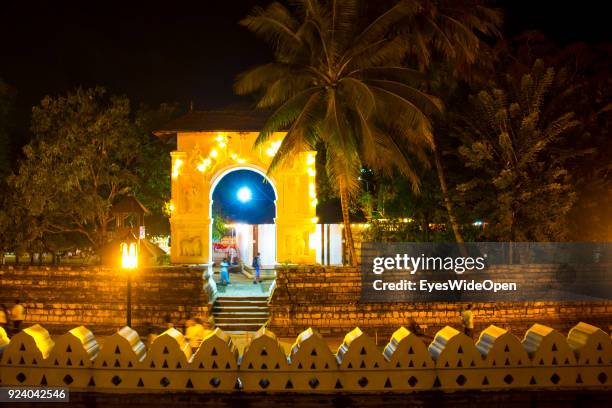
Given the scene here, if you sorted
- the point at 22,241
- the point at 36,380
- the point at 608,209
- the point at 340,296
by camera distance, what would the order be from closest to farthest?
1. the point at 36,380
2. the point at 340,296
3. the point at 608,209
4. the point at 22,241

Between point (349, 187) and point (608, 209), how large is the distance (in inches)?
342

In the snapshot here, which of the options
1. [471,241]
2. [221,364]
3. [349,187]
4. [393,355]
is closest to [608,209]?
[471,241]

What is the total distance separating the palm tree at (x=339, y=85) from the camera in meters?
14.0

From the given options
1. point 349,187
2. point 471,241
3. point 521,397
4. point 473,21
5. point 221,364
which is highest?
point 473,21

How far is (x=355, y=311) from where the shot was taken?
1400 cm

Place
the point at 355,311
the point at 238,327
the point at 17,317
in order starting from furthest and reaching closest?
1. the point at 238,327
2. the point at 355,311
3. the point at 17,317

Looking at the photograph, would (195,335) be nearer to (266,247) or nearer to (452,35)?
(452,35)

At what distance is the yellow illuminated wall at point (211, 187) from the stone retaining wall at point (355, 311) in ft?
8.60

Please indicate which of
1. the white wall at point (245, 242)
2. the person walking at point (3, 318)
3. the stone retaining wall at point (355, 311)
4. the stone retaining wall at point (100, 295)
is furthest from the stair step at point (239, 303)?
the white wall at point (245, 242)

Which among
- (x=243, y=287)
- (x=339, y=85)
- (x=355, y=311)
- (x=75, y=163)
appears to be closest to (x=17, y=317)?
(x=75, y=163)

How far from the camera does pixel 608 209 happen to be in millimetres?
16781

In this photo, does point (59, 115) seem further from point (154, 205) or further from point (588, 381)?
point (588, 381)

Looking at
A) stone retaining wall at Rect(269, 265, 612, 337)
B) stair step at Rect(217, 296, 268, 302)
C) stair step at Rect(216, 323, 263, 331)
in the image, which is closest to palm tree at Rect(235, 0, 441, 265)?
stone retaining wall at Rect(269, 265, 612, 337)

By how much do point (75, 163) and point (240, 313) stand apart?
25.1 feet
